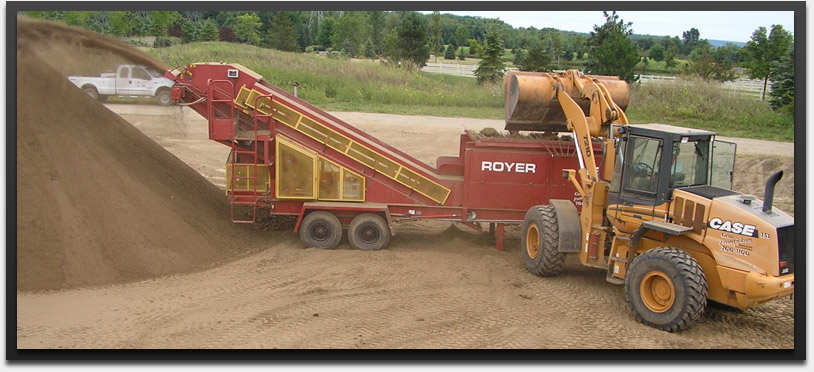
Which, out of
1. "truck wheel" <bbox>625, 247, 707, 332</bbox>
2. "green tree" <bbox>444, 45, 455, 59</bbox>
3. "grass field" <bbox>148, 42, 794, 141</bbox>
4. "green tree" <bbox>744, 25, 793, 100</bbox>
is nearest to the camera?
"truck wheel" <bbox>625, 247, 707, 332</bbox>

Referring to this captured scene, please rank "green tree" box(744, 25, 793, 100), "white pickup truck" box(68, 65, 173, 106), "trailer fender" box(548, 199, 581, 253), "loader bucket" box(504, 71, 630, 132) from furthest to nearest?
"green tree" box(744, 25, 793, 100) < "white pickup truck" box(68, 65, 173, 106) < "loader bucket" box(504, 71, 630, 132) < "trailer fender" box(548, 199, 581, 253)

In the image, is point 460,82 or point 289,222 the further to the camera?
point 460,82

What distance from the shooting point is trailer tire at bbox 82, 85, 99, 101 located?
11.5 meters

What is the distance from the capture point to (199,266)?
1051 centimetres

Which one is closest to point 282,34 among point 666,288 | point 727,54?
point 727,54

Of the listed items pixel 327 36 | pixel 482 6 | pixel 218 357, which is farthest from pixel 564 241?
pixel 327 36

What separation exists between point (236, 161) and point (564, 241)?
215 inches

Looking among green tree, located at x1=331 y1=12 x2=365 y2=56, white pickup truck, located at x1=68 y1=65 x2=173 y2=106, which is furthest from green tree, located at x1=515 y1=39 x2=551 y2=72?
white pickup truck, located at x1=68 y1=65 x2=173 y2=106

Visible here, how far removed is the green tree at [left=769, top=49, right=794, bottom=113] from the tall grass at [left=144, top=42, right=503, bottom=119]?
914 cm

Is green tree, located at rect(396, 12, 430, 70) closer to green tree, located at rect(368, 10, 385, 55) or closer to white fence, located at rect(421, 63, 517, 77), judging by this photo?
white fence, located at rect(421, 63, 517, 77)

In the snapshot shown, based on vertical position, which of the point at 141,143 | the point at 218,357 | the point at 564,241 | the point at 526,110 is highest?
the point at 526,110

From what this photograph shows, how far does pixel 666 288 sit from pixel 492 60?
20.0 metres

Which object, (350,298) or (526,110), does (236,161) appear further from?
(526,110)

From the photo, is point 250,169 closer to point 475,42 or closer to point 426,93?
point 426,93
